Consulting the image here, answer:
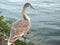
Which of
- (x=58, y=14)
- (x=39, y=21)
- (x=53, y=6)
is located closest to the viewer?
(x=39, y=21)

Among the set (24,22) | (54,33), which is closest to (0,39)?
(24,22)

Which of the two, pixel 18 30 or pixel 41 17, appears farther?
pixel 41 17

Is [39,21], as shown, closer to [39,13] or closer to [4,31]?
[39,13]

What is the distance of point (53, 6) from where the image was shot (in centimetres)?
1552

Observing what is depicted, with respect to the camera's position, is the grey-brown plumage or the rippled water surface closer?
the grey-brown plumage

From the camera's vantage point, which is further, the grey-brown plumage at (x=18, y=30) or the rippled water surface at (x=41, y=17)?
the rippled water surface at (x=41, y=17)

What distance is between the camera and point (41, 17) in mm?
13852

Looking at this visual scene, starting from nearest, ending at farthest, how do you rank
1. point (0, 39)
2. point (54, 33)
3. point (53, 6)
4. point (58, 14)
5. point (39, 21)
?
point (0, 39)
point (54, 33)
point (39, 21)
point (58, 14)
point (53, 6)

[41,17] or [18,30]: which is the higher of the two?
A: [18,30]

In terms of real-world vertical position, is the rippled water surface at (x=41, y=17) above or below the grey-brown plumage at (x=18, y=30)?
below

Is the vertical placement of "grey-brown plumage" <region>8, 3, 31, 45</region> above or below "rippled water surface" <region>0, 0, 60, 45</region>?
above

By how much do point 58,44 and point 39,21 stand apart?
8.96 ft

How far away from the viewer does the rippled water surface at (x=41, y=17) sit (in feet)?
36.3

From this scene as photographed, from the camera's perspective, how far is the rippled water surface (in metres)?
11.1
